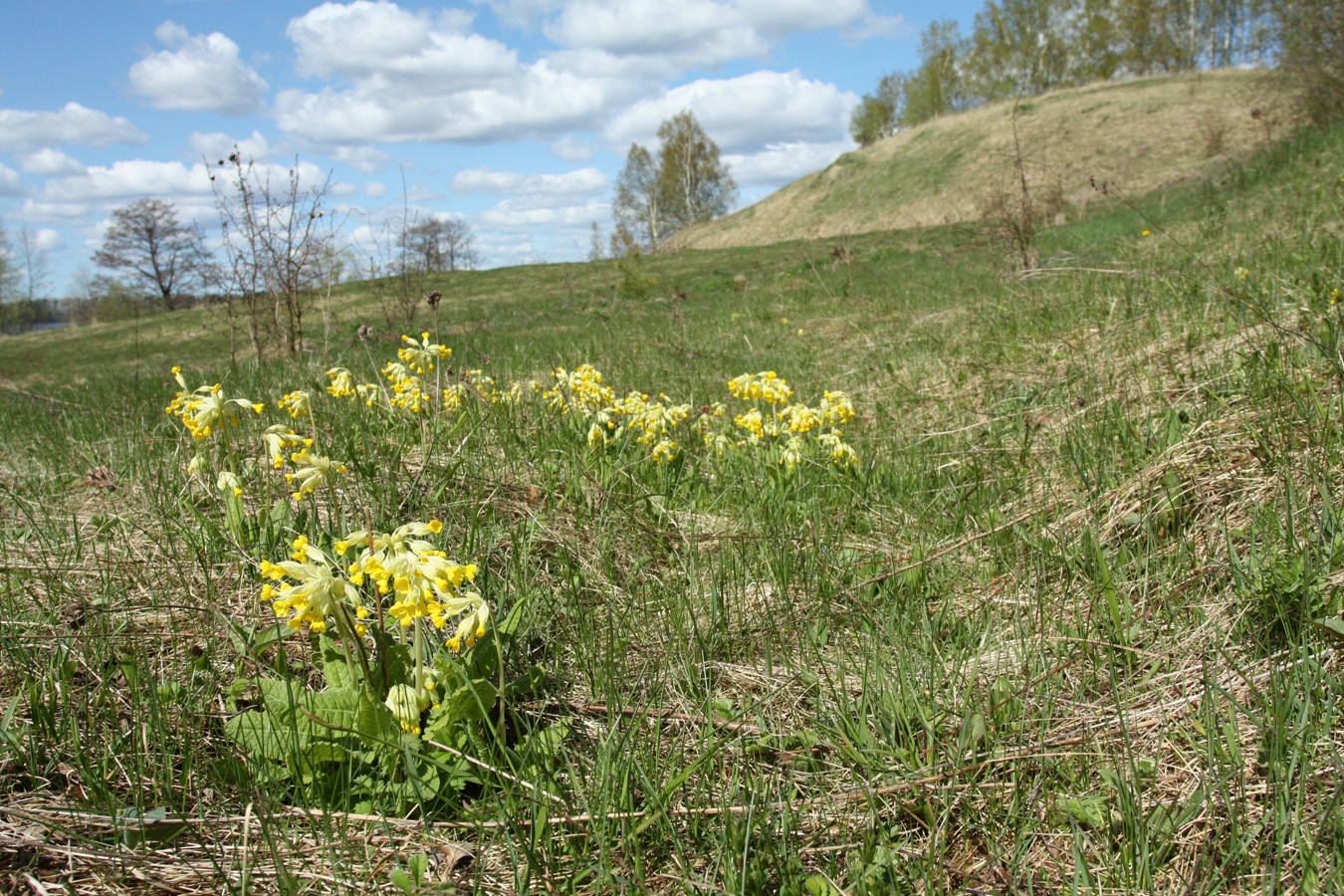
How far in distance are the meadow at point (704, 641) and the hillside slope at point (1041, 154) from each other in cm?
1755

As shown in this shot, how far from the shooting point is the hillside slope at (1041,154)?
25812 millimetres

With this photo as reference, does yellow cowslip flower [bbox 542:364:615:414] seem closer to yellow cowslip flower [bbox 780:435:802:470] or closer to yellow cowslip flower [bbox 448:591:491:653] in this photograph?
yellow cowslip flower [bbox 780:435:802:470]

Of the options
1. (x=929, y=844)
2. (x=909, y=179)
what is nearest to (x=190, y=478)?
(x=929, y=844)

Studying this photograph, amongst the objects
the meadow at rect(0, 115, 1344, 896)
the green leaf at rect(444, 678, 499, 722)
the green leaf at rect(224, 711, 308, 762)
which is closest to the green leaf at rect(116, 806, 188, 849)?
the meadow at rect(0, 115, 1344, 896)

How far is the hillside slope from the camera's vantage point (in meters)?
25.8

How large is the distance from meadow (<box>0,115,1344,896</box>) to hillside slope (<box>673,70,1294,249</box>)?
17546 mm

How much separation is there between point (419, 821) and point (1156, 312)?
4.66m

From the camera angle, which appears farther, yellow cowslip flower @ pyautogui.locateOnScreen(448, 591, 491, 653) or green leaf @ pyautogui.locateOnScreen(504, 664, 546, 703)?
green leaf @ pyautogui.locateOnScreen(504, 664, 546, 703)

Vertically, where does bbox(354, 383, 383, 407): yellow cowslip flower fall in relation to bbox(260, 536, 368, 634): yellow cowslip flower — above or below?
above

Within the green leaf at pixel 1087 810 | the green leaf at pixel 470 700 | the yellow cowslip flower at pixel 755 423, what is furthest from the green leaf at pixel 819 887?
the yellow cowslip flower at pixel 755 423

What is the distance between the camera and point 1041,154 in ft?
84.5

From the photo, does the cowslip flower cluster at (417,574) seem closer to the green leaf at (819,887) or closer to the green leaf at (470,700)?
the green leaf at (470,700)

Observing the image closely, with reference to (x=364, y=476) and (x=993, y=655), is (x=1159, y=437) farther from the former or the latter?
(x=364, y=476)

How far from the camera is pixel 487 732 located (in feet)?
6.34
